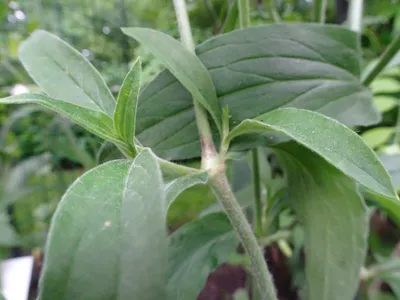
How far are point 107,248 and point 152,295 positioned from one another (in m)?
0.02

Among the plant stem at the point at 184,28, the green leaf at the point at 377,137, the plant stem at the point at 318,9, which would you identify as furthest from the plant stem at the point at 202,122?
the green leaf at the point at 377,137

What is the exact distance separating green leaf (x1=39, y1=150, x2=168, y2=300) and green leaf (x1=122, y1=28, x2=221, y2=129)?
101mm

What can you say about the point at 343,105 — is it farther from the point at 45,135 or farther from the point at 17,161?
the point at 17,161

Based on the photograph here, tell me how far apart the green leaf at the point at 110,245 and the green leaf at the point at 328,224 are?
Answer: 0.15 meters

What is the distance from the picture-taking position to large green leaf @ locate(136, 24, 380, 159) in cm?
26

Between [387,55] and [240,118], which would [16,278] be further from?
[387,55]

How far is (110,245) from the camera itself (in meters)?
0.12

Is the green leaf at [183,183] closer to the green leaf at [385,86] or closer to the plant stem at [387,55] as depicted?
the plant stem at [387,55]

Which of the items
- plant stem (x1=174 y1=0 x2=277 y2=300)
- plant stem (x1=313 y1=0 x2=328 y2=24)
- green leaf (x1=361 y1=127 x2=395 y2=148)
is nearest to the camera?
plant stem (x1=174 y1=0 x2=277 y2=300)

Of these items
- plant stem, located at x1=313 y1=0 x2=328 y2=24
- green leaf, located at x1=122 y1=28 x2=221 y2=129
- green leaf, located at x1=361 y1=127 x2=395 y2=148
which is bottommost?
green leaf, located at x1=361 y1=127 x2=395 y2=148

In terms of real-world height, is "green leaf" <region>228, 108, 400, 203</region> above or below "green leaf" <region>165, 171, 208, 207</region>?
above

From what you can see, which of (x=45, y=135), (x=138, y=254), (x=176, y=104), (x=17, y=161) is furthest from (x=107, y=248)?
Result: (x=17, y=161)

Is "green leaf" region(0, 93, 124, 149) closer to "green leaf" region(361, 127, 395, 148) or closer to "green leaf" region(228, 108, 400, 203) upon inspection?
"green leaf" region(228, 108, 400, 203)

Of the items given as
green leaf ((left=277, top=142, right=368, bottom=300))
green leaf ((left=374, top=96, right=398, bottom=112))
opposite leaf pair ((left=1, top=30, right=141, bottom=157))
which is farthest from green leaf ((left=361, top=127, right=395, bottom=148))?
opposite leaf pair ((left=1, top=30, right=141, bottom=157))
